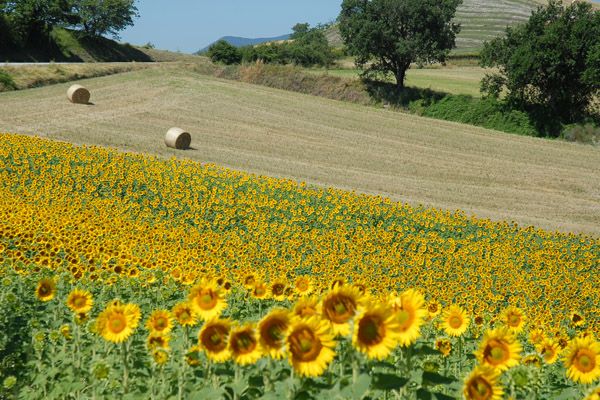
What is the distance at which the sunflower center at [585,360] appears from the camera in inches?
127

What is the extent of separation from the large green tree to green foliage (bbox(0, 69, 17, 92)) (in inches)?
826

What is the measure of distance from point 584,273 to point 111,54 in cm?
5478

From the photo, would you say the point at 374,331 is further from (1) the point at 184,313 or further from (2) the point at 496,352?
(1) the point at 184,313

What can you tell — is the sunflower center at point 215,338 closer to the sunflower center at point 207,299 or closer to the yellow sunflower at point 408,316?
the sunflower center at point 207,299

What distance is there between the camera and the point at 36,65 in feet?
129

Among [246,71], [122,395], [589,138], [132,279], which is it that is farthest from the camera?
[246,71]

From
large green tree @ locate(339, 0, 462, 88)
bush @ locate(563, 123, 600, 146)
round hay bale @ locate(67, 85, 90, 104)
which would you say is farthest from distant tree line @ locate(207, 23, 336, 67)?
bush @ locate(563, 123, 600, 146)

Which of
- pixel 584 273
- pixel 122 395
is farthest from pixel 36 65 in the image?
pixel 122 395

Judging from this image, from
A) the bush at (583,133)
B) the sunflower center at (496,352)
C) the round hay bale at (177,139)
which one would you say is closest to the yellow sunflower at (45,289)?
the sunflower center at (496,352)

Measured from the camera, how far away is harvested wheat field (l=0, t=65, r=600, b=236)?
20.1 metres

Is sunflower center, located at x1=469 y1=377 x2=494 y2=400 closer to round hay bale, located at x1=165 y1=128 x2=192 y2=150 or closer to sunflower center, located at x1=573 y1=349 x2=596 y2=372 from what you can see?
sunflower center, located at x1=573 y1=349 x2=596 y2=372

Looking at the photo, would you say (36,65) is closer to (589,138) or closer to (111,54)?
(111,54)

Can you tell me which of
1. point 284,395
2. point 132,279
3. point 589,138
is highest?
point 284,395

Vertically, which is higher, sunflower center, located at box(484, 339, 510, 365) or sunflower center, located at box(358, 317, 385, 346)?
sunflower center, located at box(358, 317, 385, 346)
